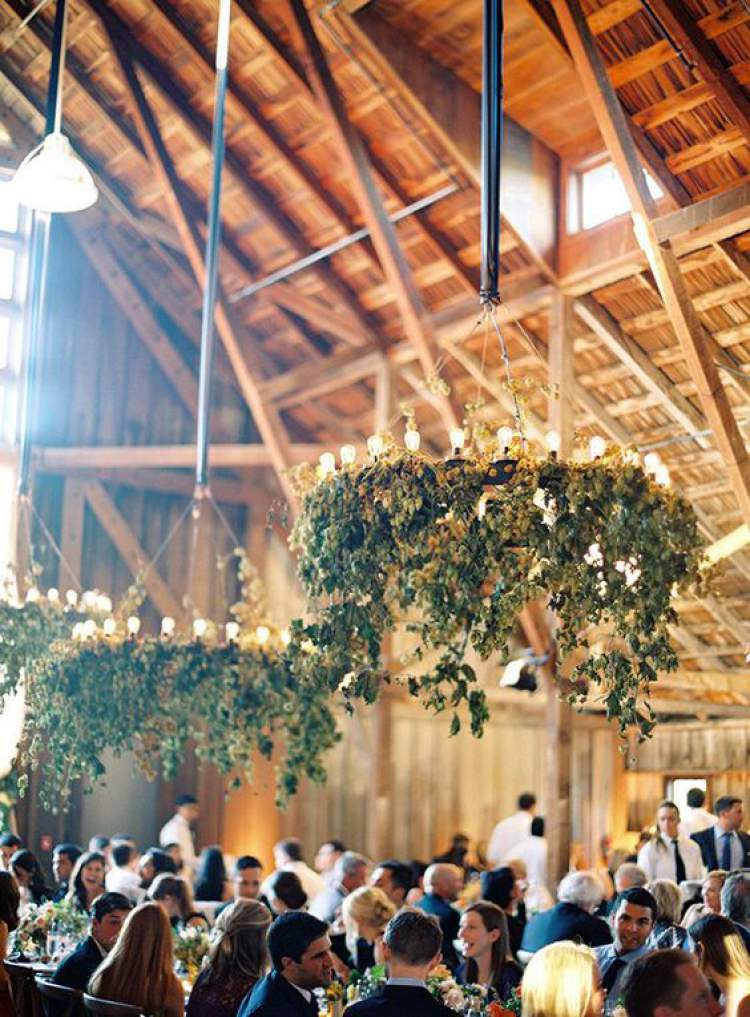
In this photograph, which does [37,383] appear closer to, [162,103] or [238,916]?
[162,103]

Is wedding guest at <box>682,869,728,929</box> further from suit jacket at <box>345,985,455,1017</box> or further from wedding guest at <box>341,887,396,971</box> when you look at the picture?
suit jacket at <box>345,985,455,1017</box>

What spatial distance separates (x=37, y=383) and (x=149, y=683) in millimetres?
6915

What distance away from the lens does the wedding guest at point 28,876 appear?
8248mm

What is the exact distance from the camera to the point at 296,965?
4.16 metres

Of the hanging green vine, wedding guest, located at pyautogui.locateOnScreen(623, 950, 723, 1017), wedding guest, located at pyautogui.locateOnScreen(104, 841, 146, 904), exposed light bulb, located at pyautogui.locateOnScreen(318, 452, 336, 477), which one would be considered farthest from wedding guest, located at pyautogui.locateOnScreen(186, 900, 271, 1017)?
wedding guest, located at pyautogui.locateOnScreen(104, 841, 146, 904)

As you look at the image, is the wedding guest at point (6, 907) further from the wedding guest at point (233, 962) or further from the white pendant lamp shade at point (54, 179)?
the white pendant lamp shade at point (54, 179)

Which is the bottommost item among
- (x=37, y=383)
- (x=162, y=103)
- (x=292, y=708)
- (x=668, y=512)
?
(x=292, y=708)

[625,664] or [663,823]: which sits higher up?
[625,664]

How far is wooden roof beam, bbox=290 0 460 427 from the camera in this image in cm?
1025

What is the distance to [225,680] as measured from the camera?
327 inches

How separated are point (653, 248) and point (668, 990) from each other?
7066 millimetres

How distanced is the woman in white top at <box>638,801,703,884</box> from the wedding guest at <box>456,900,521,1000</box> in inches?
130

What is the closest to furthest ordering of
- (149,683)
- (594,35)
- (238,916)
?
(238,916)
(149,683)
(594,35)

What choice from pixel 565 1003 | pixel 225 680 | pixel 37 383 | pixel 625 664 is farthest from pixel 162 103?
pixel 565 1003
